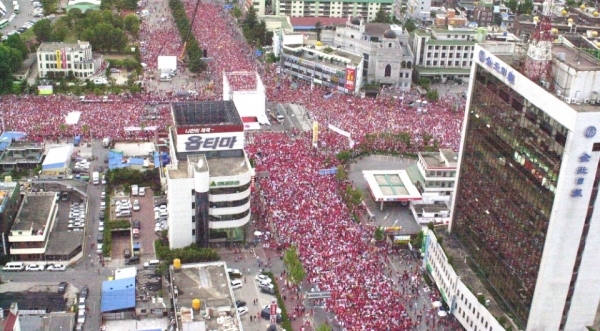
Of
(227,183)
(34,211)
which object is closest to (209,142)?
(227,183)

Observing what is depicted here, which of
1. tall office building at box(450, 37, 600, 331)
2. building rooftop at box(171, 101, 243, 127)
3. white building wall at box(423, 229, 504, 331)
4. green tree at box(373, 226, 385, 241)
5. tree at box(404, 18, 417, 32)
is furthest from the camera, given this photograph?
tree at box(404, 18, 417, 32)

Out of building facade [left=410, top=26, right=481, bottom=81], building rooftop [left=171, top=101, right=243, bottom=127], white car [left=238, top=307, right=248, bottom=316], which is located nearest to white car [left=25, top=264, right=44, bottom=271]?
building rooftop [left=171, top=101, right=243, bottom=127]

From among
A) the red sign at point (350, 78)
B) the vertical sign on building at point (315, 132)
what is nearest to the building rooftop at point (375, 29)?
the red sign at point (350, 78)

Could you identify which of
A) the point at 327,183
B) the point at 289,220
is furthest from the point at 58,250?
the point at 327,183

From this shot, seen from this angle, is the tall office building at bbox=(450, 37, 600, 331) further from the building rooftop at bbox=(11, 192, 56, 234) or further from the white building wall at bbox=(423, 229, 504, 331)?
the building rooftop at bbox=(11, 192, 56, 234)

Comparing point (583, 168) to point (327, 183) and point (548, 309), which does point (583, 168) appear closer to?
point (548, 309)
